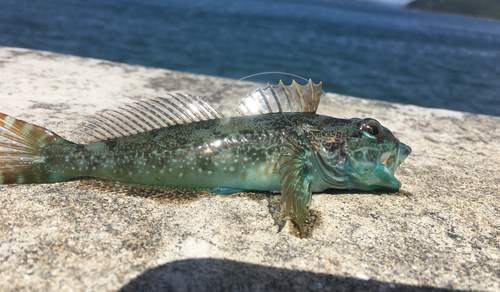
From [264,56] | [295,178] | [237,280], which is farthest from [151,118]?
[264,56]

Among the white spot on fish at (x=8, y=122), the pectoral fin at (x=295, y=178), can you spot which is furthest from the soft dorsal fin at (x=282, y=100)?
the white spot on fish at (x=8, y=122)

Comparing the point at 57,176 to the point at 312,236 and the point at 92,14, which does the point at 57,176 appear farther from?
the point at 92,14

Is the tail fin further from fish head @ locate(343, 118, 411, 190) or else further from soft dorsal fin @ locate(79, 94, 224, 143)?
fish head @ locate(343, 118, 411, 190)

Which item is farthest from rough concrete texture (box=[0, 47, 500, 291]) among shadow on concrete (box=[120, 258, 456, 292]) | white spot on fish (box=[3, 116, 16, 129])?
white spot on fish (box=[3, 116, 16, 129])

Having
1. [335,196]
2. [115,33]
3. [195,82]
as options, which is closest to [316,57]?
[115,33]

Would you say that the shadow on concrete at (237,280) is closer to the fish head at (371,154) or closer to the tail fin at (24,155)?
the fish head at (371,154)
